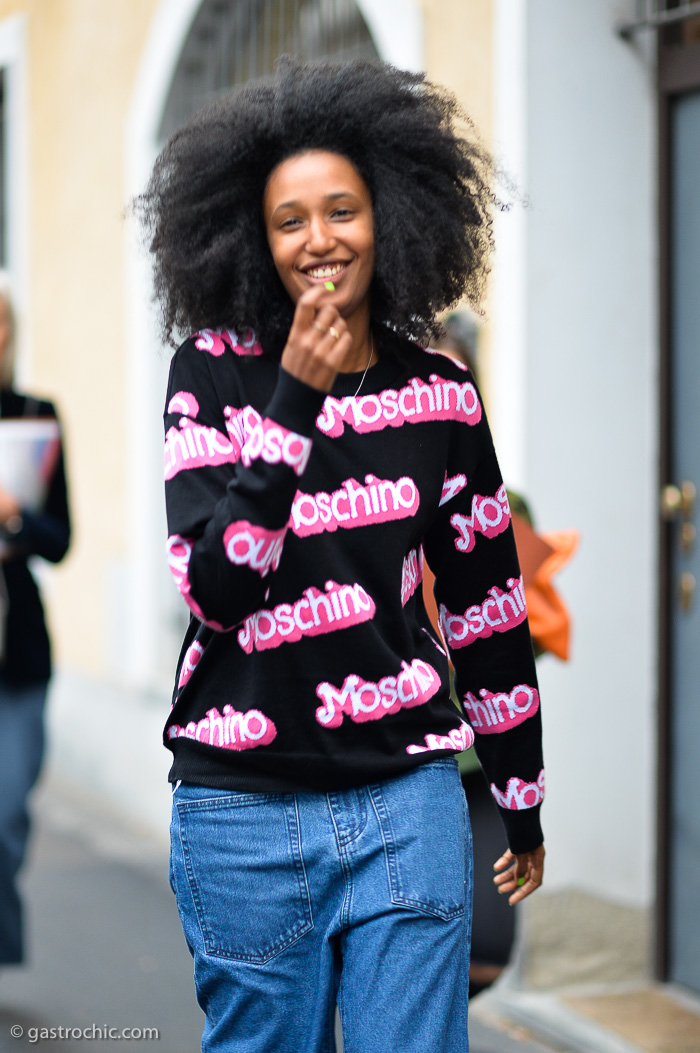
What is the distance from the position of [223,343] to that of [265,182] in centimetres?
27

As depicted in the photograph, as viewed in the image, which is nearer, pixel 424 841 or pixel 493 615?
pixel 424 841

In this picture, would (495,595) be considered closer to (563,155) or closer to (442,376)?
(442,376)

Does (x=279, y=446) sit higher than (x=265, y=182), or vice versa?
(x=265, y=182)

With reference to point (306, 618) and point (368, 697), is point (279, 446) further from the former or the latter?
point (368, 697)

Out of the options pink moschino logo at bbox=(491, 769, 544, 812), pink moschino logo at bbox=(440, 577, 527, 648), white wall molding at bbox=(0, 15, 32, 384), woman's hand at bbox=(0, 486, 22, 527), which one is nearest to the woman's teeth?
pink moschino logo at bbox=(440, 577, 527, 648)

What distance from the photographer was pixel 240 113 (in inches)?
78.7

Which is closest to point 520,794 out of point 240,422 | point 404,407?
point 404,407

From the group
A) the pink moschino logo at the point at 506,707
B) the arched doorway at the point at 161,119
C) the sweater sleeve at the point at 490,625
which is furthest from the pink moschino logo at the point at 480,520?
the arched doorway at the point at 161,119

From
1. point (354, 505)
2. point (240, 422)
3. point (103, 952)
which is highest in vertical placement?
point (240, 422)

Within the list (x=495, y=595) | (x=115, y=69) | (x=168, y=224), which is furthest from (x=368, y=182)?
(x=115, y=69)

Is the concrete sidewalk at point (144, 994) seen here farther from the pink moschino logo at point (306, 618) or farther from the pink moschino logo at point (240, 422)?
the pink moschino logo at point (240, 422)

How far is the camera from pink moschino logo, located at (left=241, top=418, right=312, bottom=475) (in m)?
1.65

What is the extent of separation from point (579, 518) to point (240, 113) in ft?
7.12

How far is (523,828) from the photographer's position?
2154mm
